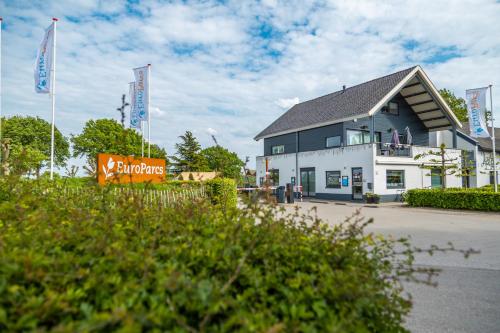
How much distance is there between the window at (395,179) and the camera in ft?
72.9

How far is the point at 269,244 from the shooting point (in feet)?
6.07

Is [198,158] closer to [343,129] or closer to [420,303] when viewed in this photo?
[343,129]

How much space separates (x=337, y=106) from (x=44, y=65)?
20.5m

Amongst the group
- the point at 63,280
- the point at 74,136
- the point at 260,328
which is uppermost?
the point at 74,136

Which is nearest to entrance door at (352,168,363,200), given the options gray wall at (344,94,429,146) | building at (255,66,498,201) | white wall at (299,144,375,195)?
building at (255,66,498,201)

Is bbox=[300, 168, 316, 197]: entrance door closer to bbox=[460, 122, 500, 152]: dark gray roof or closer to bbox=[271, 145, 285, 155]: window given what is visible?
bbox=[271, 145, 285, 155]: window


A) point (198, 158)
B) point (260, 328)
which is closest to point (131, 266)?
point (260, 328)

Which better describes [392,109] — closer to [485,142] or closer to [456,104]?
[485,142]

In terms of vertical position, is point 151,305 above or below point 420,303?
above

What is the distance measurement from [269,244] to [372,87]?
26.9 m

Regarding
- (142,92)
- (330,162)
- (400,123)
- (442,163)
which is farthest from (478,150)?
(142,92)

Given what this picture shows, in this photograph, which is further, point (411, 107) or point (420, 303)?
point (411, 107)

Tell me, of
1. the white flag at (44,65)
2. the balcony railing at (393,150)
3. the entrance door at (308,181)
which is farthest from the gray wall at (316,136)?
the white flag at (44,65)

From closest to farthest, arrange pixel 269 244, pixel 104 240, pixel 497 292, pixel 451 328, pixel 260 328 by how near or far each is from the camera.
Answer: pixel 260 328, pixel 104 240, pixel 269 244, pixel 451 328, pixel 497 292
